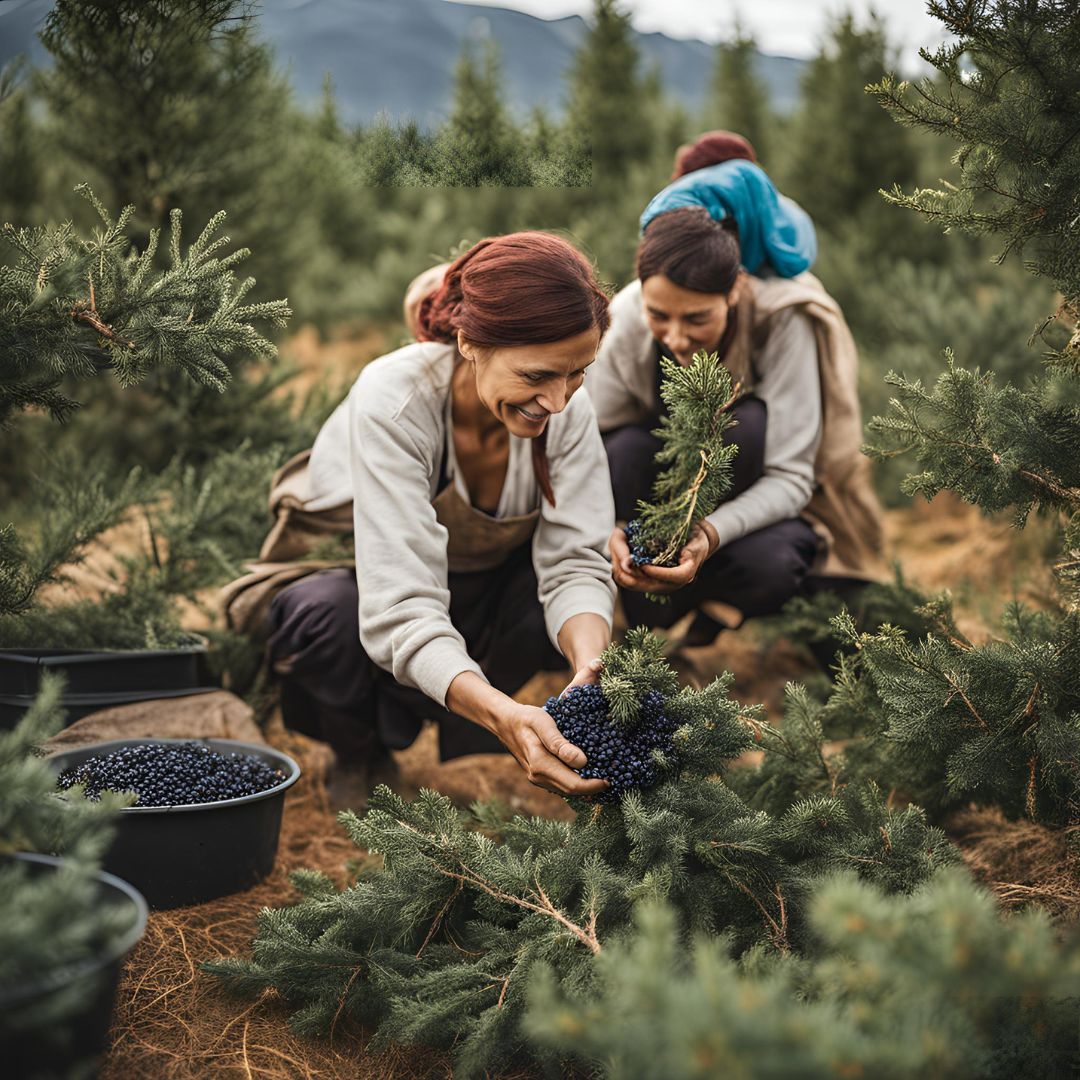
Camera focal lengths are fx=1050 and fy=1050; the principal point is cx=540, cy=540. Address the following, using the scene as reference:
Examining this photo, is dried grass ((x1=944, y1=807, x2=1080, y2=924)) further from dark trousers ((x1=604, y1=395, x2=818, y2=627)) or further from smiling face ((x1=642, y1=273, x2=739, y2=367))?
smiling face ((x1=642, y1=273, x2=739, y2=367))

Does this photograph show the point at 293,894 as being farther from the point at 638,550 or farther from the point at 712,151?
the point at 712,151

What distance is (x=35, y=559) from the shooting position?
262 cm

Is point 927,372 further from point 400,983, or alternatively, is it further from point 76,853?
point 76,853

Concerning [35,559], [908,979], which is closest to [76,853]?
[908,979]

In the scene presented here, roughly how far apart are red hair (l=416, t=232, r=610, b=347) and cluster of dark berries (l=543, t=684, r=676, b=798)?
69 cm

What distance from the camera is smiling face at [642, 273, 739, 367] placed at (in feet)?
→ 8.41

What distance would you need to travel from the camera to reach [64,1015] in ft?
3.78

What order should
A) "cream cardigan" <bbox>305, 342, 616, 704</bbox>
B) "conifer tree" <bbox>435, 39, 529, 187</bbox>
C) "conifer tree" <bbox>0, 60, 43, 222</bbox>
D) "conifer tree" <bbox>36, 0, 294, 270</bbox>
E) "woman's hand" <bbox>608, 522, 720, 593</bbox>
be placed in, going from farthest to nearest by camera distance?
"conifer tree" <bbox>0, 60, 43, 222</bbox> < "conifer tree" <bbox>36, 0, 294, 270</bbox> < "conifer tree" <bbox>435, 39, 529, 187</bbox> < "woman's hand" <bbox>608, 522, 720, 593</bbox> < "cream cardigan" <bbox>305, 342, 616, 704</bbox>

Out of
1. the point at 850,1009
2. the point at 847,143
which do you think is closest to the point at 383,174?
the point at 850,1009

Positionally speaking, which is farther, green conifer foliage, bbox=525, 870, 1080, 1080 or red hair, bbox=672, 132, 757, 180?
red hair, bbox=672, 132, 757, 180

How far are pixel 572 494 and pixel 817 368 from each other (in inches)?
39.9

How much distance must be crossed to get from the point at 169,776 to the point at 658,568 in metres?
1.13

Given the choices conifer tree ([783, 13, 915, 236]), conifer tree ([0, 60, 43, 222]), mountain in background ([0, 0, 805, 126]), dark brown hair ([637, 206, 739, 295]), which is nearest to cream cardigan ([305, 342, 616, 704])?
dark brown hair ([637, 206, 739, 295])

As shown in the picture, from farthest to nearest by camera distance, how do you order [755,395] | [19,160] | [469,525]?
[19,160]
[755,395]
[469,525]
